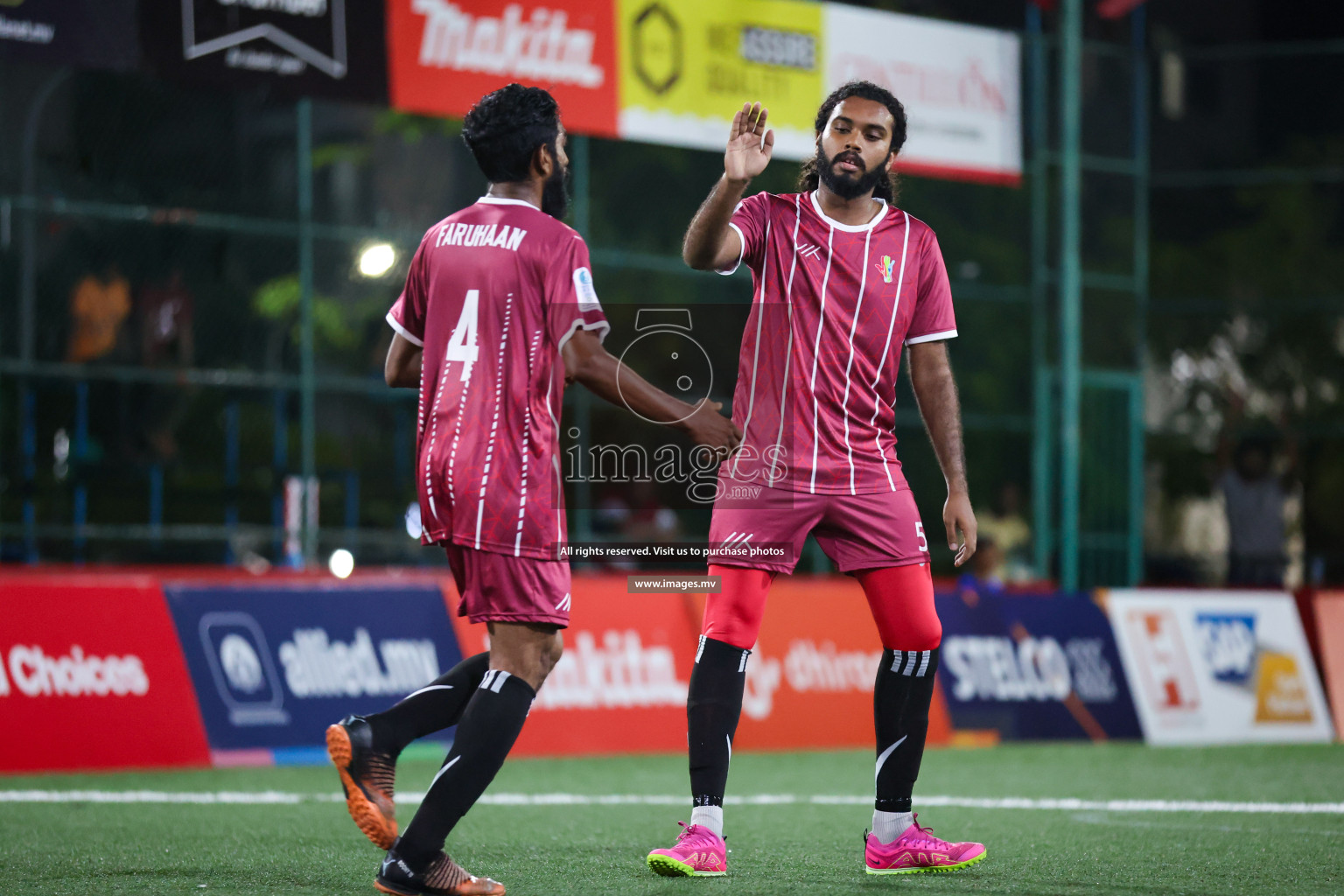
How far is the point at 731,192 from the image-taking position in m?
5.07

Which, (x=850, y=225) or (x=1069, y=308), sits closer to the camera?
(x=850, y=225)

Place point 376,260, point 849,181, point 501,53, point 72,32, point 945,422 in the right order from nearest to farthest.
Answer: point 849,181, point 945,422, point 72,32, point 501,53, point 376,260

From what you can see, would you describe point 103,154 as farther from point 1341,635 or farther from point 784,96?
point 1341,635

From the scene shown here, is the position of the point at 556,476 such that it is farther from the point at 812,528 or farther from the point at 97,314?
the point at 97,314

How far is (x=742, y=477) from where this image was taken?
5.36 meters

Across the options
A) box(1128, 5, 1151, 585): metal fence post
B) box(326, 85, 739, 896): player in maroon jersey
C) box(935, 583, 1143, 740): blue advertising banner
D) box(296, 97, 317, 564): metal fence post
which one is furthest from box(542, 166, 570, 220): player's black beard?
box(1128, 5, 1151, 585): metal fence post

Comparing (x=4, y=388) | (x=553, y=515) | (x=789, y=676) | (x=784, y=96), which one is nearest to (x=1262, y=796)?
(x=789, y=676)

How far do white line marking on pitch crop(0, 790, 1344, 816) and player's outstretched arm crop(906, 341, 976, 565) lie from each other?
8.13 feet

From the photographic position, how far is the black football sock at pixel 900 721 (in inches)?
217

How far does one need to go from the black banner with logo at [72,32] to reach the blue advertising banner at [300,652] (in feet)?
15.4

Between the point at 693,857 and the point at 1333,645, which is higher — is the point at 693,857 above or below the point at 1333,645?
above

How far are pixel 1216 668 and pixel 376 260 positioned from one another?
8.41 meters

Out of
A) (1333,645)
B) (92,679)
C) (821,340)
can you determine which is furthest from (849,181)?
(1333,645)

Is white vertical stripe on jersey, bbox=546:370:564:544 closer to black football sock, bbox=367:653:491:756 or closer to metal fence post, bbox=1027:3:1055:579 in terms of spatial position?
black football sock, bbox=367:653:491:756
